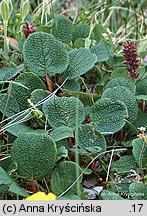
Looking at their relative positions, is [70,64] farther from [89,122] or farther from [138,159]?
[138,159]

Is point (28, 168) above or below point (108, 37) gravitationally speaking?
below

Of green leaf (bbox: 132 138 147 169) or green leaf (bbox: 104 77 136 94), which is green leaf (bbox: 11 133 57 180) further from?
green leaf (bbox: 104 77 136 94)

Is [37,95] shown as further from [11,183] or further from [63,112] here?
[11,183]

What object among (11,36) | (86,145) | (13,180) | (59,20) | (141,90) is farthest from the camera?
(11,36)

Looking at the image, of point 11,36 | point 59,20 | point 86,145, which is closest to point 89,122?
point 86,145

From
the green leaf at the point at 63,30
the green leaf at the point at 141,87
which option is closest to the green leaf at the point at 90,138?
the green leaf at the point at 141,87

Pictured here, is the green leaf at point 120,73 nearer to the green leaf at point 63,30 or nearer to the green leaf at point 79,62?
the green leaf at point 79,62

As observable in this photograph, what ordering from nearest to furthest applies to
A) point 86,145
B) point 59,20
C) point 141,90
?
point 86,145
point 141,90
point 59,20
